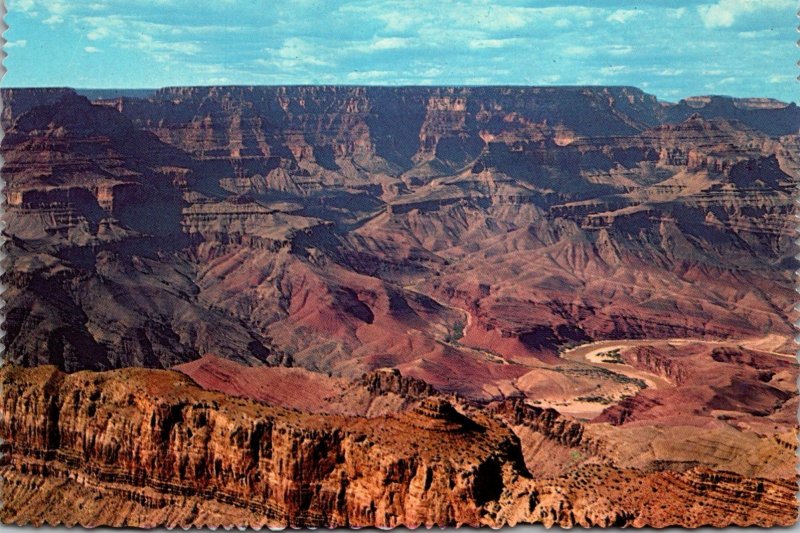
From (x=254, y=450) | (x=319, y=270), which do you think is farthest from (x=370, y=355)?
(x=254, y=450)

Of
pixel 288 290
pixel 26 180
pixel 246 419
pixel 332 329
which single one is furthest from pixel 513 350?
pixel 246 419

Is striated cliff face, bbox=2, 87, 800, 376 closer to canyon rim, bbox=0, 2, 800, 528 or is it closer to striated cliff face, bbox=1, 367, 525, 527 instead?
canyon rim, bbox=0, 2, 800, 528

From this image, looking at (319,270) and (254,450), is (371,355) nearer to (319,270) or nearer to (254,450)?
(319,270)

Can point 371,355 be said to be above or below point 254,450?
below

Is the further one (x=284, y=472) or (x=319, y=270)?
(x=319, y=270)

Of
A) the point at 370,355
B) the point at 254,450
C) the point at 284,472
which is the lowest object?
the point at 370,355

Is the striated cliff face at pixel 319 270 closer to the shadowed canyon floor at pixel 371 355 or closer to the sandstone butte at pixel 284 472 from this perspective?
the shadowed canyon floor at pixel 371 355

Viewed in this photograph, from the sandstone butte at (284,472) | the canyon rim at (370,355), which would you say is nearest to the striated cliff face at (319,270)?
the canyon rim at (370,355)
